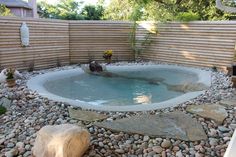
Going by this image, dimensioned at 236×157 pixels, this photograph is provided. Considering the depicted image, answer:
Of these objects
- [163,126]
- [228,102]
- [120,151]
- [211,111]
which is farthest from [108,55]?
[120,151]

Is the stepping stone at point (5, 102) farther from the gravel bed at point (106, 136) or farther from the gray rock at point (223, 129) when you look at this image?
the gray rock at point (223, 129)

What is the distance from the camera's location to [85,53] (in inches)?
387

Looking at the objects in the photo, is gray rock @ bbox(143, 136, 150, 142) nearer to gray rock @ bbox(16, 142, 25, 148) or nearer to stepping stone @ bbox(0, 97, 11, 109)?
gray rock @ bbox(16, 142, 25, 148)

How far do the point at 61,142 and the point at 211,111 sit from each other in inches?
91.5

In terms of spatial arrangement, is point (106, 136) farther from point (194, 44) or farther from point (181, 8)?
point (181, 8)

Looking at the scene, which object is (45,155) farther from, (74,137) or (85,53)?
(85,53)

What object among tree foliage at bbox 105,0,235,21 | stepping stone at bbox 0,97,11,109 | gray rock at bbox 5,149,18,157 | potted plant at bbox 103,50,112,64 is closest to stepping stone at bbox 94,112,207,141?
gray rock at bbox 5,149,18,157

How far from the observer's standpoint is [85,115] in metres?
3.87

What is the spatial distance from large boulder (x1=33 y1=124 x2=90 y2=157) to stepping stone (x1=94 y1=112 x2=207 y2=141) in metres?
0.70

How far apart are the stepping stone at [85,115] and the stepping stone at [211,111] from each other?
1333 millimetres

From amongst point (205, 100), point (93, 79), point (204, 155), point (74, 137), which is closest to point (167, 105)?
point (205, 100)

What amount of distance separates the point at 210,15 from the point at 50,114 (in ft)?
37.6

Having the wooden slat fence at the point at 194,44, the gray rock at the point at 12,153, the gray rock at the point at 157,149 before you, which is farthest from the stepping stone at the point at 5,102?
the wooden slat fence at the point at 194,44

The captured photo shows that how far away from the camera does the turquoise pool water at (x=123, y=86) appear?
18.6ft
